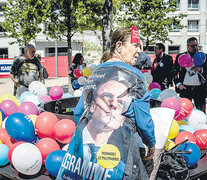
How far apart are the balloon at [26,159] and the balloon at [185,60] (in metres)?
3.76

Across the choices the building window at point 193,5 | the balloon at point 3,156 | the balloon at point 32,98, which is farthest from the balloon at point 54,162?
the building window at point 193,5

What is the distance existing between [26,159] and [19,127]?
48cm

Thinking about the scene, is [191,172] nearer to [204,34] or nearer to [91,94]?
[91,94]

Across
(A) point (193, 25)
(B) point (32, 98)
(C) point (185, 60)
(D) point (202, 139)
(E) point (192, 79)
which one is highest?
(A) point (193, 25)

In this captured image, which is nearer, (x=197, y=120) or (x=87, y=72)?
(x=197, y=120)

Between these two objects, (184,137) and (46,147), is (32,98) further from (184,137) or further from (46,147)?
(184,137)

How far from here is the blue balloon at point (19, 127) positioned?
2.96m

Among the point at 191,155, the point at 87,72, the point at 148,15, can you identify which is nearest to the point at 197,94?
the point at 87,72

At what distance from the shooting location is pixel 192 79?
5.34 metres

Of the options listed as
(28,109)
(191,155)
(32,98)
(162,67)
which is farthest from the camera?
(162,67)

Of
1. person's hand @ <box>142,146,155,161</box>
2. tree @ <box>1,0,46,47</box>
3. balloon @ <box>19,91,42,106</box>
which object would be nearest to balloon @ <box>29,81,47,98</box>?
balloon @ <box>19,91,42,106</box>

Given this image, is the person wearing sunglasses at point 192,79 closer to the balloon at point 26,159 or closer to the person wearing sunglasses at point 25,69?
the person wearing sunglasses at point 25,69

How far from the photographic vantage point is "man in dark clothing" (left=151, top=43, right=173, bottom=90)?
6.05m

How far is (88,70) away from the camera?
21.1ft
